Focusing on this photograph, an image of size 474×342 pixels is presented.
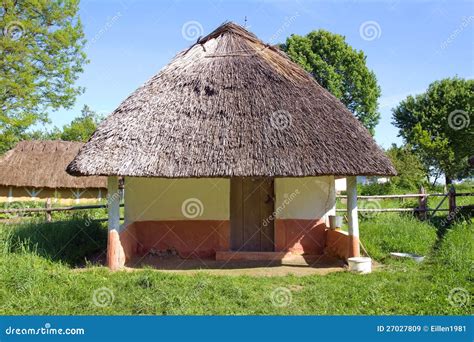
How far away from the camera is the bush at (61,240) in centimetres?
739

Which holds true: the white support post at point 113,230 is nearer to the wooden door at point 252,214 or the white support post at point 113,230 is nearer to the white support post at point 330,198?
the wooden door at point 252,214

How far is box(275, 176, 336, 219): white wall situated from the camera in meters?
8.44

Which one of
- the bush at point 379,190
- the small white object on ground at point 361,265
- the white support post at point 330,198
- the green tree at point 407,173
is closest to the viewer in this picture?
the small white object on ground at point 361,265

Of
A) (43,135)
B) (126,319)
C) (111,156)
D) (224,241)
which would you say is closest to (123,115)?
(111,156)

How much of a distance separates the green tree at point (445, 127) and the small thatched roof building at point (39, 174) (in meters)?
19.8

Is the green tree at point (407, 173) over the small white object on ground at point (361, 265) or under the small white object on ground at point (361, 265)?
over

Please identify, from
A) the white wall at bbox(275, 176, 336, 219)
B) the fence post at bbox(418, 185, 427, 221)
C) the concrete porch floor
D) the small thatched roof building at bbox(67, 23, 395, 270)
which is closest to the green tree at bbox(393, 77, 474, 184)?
the fence post at bbox(418, 185, 427, 221)

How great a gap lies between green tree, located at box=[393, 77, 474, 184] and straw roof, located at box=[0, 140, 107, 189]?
19822 mm

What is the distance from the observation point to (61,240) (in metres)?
8.22

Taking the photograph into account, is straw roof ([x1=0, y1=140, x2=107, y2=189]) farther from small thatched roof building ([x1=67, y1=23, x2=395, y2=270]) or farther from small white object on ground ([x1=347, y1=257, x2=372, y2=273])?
small white object on ground ([x1=347, y1=257, x2=372, y2=273])

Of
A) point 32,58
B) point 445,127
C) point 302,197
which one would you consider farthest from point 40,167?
point 445,127

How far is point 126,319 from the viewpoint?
4418 millimetres

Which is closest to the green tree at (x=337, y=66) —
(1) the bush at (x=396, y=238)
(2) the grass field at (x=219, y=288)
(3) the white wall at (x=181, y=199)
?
(1) the bush at (x=396, y=238)

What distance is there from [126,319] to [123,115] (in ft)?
14.3
